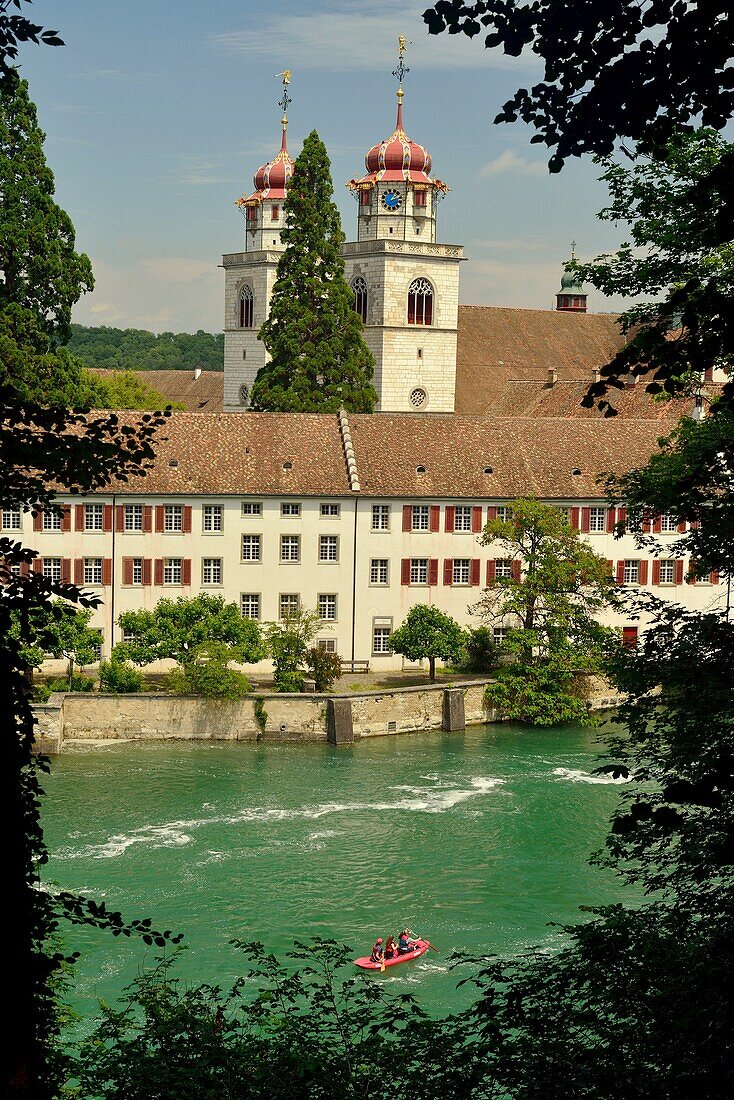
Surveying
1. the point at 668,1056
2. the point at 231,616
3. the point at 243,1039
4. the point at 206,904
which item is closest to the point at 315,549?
the point at 231,616

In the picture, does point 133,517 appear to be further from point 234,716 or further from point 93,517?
point 234,716

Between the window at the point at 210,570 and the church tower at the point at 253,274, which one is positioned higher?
the church tower at the point at 253,274

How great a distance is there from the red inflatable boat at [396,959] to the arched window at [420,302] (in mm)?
56201

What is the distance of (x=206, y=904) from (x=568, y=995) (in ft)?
49.1

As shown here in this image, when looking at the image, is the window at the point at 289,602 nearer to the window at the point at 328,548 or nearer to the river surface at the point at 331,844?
the window at the point at 328,548

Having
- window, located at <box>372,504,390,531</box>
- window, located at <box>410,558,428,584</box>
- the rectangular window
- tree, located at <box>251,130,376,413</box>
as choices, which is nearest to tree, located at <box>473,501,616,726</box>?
window, located at <box>410,558,428,584</box>

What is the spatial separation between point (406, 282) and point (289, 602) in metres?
34.9

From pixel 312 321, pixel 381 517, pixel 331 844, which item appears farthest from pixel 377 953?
pixel 312 321

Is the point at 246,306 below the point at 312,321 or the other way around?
the other way around

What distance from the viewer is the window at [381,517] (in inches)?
1929

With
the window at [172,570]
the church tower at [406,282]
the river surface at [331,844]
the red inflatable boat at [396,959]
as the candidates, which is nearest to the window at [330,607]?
the window at [172,570]

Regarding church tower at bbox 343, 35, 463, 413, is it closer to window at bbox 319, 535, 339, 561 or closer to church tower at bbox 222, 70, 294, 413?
church tower at bbox 222, 70, 294, 413

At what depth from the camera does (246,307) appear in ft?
296

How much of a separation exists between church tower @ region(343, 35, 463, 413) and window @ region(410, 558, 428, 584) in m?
30.9
